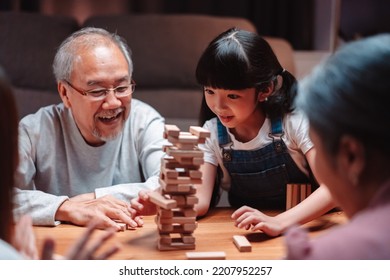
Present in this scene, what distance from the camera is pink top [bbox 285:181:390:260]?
0.94m

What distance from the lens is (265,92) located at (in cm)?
179

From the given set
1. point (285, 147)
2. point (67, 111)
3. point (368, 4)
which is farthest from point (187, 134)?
point (368, 4)

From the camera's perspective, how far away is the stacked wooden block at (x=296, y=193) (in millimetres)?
1767

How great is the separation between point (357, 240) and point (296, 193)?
851mm

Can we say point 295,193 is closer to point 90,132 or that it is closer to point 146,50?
point 90,132

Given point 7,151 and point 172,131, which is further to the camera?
point 172,131

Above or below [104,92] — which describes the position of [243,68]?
above

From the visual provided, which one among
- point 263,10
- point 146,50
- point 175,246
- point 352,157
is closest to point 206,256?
point 175,246

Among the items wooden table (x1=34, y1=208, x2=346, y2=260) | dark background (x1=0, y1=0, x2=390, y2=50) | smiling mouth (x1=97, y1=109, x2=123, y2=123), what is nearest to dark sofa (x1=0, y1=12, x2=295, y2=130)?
dark background (x1=0, y1=0, x2=390, y2=50)

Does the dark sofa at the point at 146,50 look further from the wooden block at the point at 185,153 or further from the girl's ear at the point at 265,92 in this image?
the wooden block at the point at 185,153

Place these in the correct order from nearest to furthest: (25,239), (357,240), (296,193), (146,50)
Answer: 1. (357,240)
2. (25,239)
3. (296,193)
4. (146,50)

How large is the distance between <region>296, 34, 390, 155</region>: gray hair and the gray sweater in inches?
37.9
